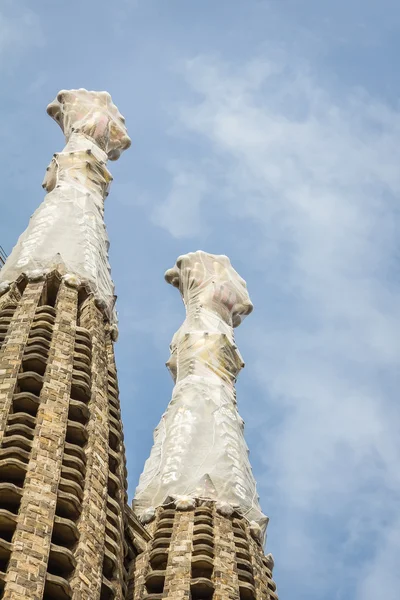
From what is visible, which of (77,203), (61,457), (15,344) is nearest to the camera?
(61,457)

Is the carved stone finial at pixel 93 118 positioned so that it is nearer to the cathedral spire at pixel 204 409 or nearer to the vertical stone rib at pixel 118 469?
Result: the cathedral spire at pixel 204 409

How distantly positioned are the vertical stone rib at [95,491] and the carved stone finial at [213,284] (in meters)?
15.3

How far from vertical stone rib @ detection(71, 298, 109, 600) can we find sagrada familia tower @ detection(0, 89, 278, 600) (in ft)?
0.14

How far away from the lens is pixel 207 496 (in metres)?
42.2

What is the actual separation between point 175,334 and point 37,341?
1728cm

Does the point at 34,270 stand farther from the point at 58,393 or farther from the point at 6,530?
the point at 6,530

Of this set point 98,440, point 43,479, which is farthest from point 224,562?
point 43,479

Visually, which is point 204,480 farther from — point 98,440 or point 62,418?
point 62,418

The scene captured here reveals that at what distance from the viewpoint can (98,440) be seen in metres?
34.5

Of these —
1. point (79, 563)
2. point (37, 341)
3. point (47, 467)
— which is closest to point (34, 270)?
point (37, 341)

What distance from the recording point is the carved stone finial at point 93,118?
6094cm

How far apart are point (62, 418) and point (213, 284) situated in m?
23.6

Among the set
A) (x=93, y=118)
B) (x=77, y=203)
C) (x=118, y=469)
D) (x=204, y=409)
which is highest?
(x=93, y=118)

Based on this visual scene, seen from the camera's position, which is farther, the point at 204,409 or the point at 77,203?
the point at 77,203
